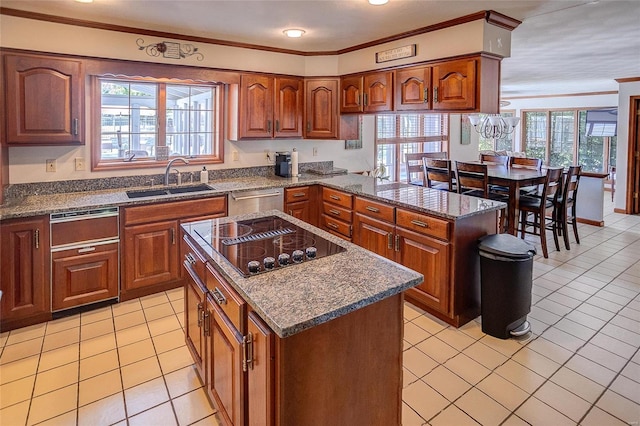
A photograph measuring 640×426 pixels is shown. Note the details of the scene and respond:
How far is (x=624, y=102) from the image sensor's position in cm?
675

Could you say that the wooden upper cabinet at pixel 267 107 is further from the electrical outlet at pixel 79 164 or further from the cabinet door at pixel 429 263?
the cabinet door at pixel 429 263

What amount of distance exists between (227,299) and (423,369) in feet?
4.75

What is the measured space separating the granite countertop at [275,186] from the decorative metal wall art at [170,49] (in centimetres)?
125

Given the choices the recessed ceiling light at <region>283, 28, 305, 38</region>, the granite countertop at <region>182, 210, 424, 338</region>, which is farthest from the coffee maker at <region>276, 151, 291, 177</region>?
the granite countertop at <region>182, 210, 424, 338</region>

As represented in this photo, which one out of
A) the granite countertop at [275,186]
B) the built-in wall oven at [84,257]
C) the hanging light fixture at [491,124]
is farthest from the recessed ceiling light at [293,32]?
the hanging light fixture at [491,124]

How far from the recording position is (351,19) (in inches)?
131

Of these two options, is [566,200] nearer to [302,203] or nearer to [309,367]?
[302,203]

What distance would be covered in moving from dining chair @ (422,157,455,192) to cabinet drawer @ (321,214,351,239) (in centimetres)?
171

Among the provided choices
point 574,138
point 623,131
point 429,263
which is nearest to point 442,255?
point 429,263

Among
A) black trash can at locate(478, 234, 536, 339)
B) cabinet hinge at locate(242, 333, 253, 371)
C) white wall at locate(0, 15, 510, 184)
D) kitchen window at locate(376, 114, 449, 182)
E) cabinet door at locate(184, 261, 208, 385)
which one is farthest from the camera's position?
kitchen window at locate(376, 114, 449, 182)

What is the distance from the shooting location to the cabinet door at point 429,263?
2.93m

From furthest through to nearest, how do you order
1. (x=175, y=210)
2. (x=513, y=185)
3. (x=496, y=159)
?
(x=496, y=159)
(x=513, y=185)
(x=175, y=210)

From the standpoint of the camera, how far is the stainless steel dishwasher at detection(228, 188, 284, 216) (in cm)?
381

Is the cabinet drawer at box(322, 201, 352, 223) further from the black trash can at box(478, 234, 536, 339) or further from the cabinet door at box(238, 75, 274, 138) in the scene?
the black trash can at box(478, 234, 536, 339)
